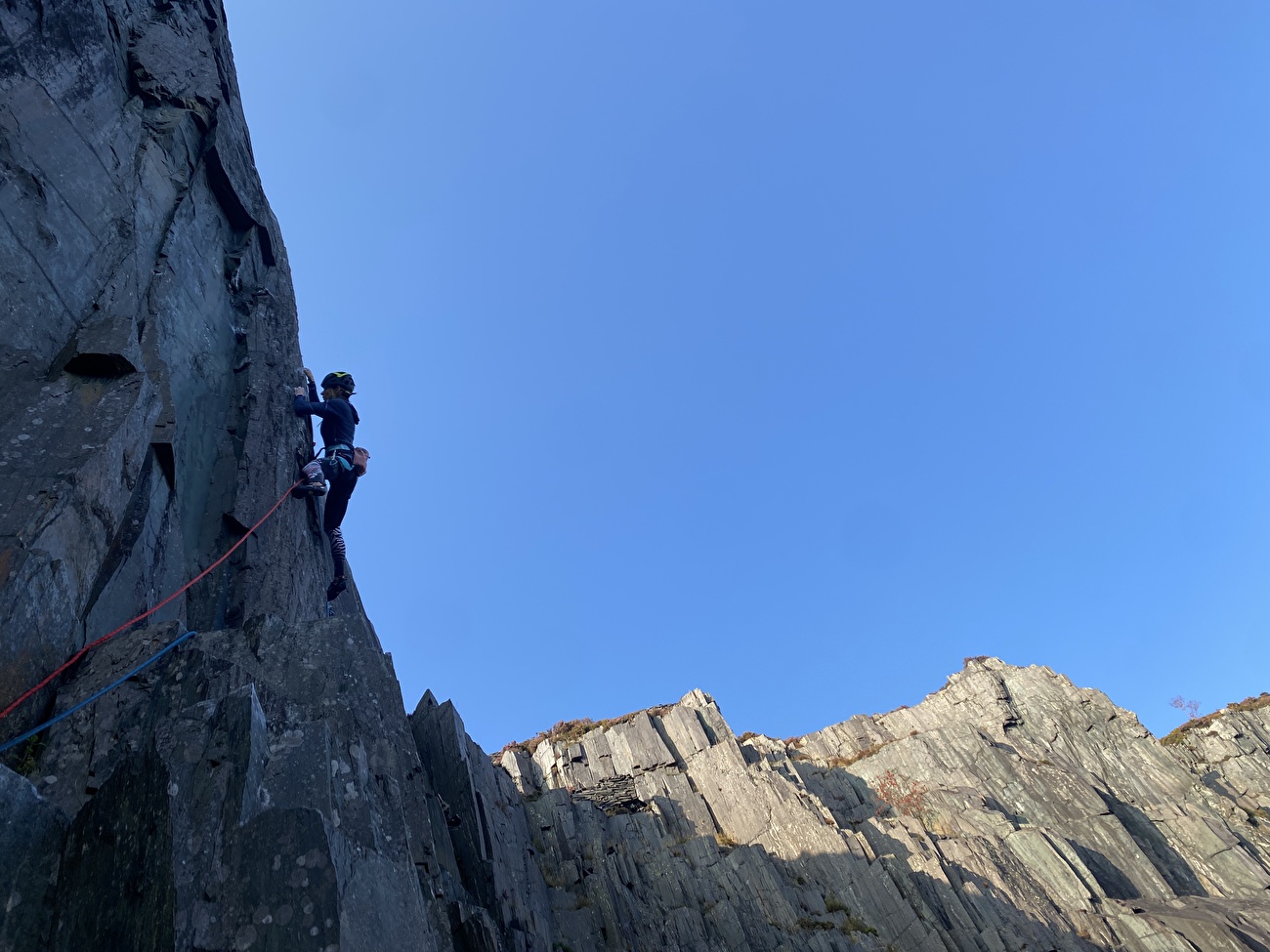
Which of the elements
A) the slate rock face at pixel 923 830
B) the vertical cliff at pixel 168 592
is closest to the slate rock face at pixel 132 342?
the vertical cliff at pixel 168 592

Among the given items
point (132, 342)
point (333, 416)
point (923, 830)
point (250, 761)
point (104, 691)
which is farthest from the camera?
point (923, 830)

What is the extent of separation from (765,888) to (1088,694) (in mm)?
28556

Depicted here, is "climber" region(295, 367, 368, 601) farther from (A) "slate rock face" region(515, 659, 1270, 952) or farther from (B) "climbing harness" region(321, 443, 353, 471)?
(A) "slate rock face" region(515, 659, 1270, 952)

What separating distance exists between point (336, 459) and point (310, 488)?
1.31 m

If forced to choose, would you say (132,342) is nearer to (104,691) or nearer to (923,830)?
(104,691)

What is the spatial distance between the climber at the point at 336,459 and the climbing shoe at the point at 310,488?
173 mm

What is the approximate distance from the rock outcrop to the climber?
704 millimetres

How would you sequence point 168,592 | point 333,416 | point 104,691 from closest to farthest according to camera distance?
point 104,691 → point 168,592 → point 333,416

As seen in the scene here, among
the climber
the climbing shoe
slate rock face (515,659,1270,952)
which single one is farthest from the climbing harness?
slate rock face (515,659,1270,952)

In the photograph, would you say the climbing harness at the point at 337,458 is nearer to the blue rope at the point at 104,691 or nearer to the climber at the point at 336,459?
the climber at the point at 336,459

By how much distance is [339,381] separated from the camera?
2009 cm

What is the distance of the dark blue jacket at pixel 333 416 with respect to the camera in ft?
61.1

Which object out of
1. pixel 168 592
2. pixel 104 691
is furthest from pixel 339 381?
pixel 104 691

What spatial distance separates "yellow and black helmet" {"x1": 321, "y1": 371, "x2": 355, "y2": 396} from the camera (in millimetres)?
20016
